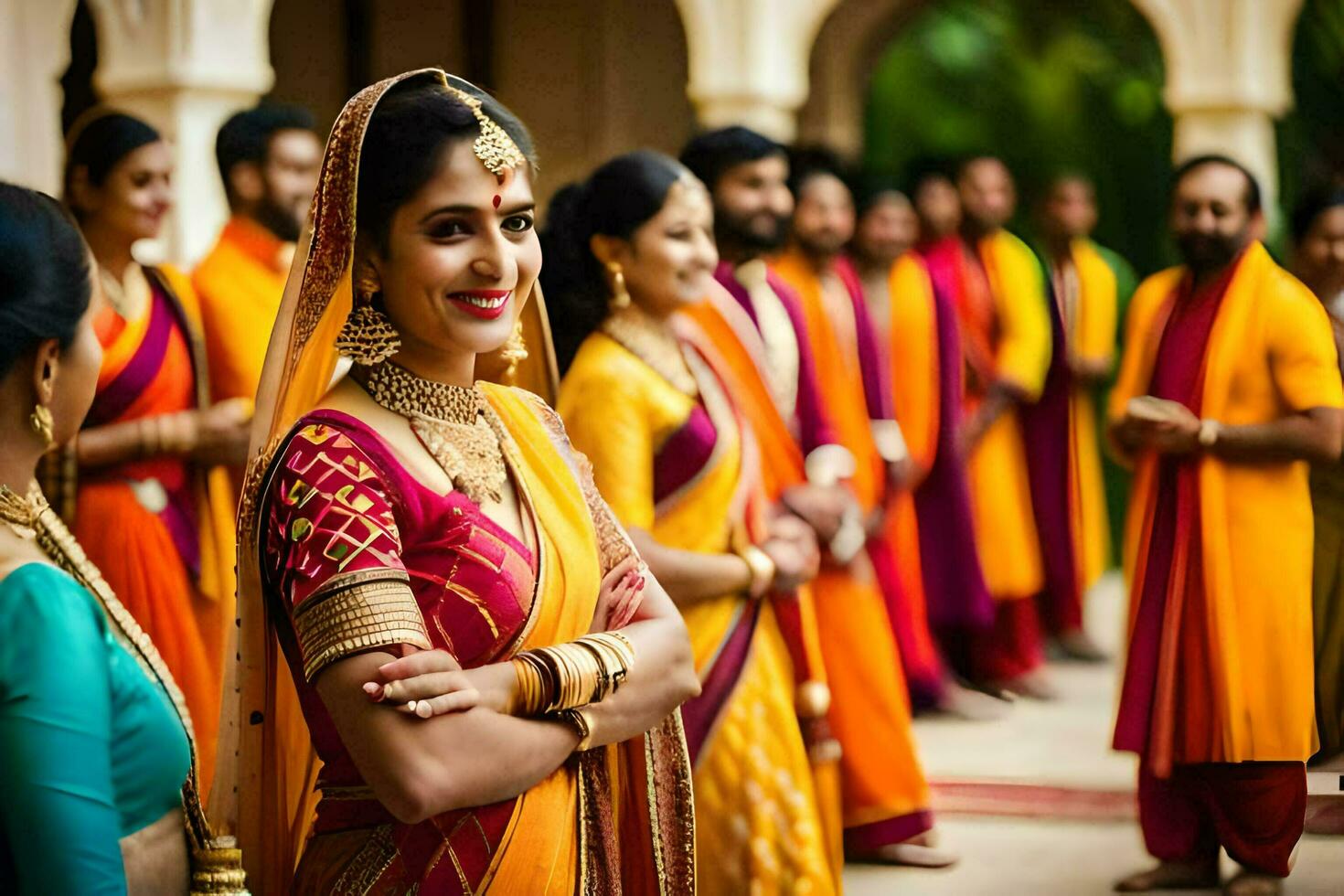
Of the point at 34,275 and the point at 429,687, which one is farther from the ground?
the point at 34,275

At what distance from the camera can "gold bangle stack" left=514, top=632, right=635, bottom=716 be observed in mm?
1926

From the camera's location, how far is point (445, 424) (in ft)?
6.67

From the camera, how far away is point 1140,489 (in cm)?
400

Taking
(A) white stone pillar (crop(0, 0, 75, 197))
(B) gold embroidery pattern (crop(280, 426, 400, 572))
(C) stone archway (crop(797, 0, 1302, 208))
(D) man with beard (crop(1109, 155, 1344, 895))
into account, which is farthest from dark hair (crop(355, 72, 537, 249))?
(C) stone archway (crop(797, 0, 1302, 208))

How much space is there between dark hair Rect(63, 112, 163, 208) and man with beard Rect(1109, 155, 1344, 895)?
7.71 feet

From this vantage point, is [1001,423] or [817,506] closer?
[817,506]

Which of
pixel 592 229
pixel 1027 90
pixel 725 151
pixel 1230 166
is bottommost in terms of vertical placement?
pixel 592 229

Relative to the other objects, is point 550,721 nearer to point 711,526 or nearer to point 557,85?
point 711,526

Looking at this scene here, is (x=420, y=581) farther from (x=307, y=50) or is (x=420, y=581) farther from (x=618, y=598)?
(x=307, y=50)

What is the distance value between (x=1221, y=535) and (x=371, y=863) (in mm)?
2313

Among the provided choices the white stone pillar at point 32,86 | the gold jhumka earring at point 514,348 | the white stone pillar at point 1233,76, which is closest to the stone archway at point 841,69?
the white stone pillar at point 1233,76

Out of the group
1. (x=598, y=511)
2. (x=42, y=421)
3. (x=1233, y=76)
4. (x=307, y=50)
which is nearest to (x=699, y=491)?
(x=598, y=511)

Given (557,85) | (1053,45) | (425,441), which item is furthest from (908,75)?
(425,441)

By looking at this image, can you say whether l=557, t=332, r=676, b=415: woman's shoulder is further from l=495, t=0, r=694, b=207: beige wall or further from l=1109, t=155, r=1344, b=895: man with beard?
l=495, t=0, r=694, b=207: beige wall
